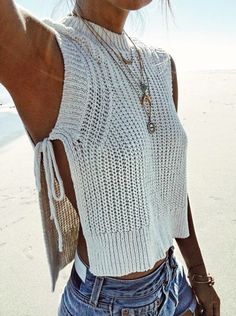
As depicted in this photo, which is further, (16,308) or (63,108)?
(16,308)

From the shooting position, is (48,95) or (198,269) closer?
(48,95)

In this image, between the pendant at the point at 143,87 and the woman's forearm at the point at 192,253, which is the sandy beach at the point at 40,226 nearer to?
the woman's forearm at the point at 192,253

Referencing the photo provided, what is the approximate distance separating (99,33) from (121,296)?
0.76m

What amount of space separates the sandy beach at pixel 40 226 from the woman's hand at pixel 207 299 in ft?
3.07

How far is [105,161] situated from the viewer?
101 cm

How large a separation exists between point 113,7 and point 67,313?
3.00 ft

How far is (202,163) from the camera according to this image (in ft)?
15.7

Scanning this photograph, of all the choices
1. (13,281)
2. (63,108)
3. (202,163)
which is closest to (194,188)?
(202,163)

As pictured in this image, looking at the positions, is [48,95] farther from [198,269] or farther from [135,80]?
[198,269]

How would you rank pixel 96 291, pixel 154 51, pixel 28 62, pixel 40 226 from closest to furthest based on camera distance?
pixel 28 62
pixel 96 291
pixel 154 51
pixel 40 226

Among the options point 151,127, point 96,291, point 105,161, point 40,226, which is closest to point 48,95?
point 105,161

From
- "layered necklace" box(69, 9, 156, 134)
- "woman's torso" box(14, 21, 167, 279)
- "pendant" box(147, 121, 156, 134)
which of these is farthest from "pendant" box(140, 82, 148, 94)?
"woman's torso" box(14, 21, 167, 279)

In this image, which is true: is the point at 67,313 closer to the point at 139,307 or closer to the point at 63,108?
the point at 139,307

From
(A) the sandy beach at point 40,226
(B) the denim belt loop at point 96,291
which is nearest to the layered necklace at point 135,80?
(B) the denim belt loop at point 96,291
